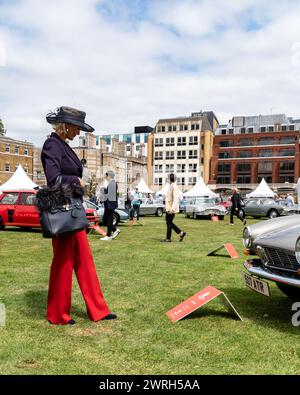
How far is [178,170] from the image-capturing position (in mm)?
93000

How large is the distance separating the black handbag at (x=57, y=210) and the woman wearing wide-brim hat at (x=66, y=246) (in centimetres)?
9

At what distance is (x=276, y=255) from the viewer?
13.5ft

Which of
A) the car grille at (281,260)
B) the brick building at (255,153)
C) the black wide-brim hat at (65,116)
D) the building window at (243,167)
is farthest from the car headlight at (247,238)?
the building window at (243,167)

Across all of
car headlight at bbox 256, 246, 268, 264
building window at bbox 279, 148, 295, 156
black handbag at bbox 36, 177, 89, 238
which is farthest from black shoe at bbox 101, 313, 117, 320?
building window at bbox 279, 148, 295, 156

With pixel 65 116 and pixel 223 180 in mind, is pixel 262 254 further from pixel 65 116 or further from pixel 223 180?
pixel 223 180

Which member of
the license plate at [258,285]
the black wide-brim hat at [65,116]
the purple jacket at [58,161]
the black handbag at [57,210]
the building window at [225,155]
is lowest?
the license plate at [258,285]

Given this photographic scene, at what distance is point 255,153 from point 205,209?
63.5m

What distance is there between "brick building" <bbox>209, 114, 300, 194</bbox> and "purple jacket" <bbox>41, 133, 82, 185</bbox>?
7933 cm

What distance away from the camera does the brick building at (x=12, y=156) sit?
2694 inches

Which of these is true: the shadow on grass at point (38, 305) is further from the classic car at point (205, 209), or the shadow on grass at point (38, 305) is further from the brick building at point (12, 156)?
the brick building at point (12, 156)

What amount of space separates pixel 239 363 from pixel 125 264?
4560 millimetres
